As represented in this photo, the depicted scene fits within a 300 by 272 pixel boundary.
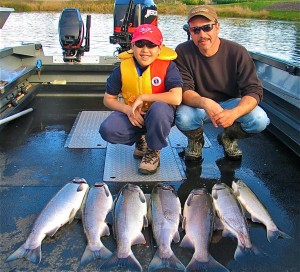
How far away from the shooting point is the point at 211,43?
3.40 m

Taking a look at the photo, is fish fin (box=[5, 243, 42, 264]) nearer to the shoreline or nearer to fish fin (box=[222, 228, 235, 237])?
fish fin (box=[222, 228, 235, 237])

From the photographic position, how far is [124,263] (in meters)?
2.21

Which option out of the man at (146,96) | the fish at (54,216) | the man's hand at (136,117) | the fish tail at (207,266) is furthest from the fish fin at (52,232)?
the man's hand at (136,117)

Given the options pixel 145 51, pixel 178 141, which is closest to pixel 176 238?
pixel 145 51

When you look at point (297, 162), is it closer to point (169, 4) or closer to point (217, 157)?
point (217, 157)

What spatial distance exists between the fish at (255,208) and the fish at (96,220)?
38.7 inches

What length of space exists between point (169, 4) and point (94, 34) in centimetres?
1575

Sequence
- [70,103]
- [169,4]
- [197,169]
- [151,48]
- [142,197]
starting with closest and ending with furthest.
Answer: [142,197]
[151,48]
[197,169]
[70,103]
[169,4]

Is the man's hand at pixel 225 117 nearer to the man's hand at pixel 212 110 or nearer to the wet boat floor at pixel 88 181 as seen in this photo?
the man's hand at pixel 212 110

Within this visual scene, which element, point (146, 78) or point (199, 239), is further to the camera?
point (146, 78)

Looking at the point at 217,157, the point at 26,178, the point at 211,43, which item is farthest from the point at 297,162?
the point at 26,178

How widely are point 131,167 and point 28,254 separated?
1.41 meters

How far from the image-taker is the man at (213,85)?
332 cm

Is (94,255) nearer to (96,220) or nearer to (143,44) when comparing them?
(96,220)
